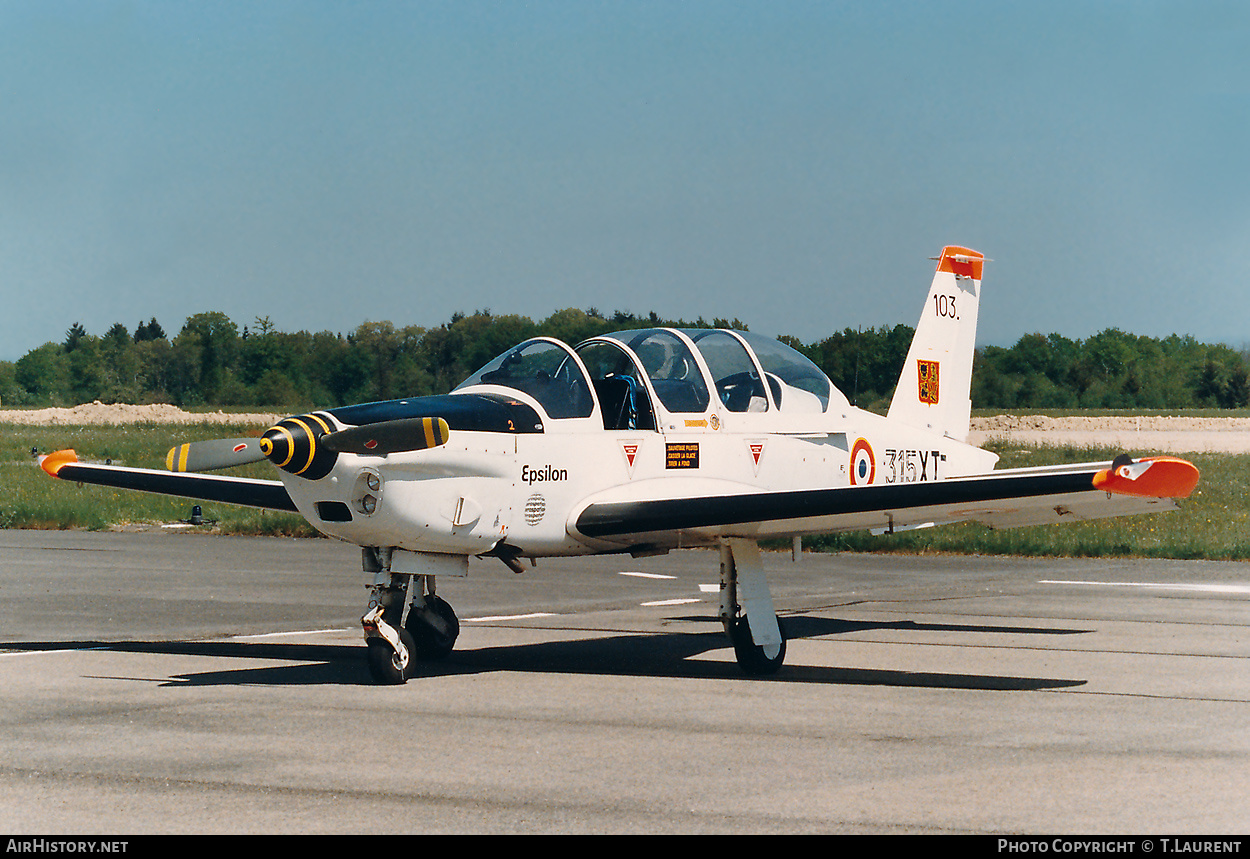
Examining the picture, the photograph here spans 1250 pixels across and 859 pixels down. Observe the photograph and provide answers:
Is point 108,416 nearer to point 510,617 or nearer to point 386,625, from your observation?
point 510,617

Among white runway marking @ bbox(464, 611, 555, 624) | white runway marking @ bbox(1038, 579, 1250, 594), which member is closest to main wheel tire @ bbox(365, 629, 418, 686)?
white runway marking @ bbox(464, 611, 555, 624)

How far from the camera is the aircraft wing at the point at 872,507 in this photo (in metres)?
8.80

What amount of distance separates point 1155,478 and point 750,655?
3.39 metres

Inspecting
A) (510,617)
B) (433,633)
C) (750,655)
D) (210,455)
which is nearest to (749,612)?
(750,655)

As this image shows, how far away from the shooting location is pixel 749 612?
1005 cm

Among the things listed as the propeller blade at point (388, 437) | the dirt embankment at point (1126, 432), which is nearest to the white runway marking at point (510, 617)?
the propeller blade at point (388, 437)

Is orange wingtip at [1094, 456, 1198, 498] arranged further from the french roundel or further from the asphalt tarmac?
the french roundel

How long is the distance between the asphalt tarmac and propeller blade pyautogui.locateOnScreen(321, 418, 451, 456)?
5.40 ft

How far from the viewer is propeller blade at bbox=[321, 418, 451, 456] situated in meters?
8.45

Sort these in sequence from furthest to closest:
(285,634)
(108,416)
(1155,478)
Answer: (108,416), (285,634), (1155,478)

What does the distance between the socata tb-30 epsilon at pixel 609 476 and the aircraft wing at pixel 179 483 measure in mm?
19

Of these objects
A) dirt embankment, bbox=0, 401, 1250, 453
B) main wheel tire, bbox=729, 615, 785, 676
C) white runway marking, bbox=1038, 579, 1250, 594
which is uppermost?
dirt embankment, bbox=0, 401, 1250, 453

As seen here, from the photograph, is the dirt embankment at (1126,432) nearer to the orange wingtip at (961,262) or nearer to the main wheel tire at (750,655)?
the orange wingtip at (961,262)

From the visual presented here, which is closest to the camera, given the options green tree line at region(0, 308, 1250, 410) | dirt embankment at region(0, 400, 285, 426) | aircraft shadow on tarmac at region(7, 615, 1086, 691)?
aircraft shadow on tarmac at region(7, 615, 1086, 691)
